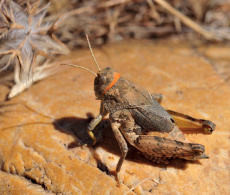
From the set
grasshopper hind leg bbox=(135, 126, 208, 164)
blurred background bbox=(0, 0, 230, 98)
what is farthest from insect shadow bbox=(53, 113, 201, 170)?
blurred background bbox=(0, 0, 230, 98)

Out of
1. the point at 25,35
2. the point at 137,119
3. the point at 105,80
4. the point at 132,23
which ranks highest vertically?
the point at 25,35

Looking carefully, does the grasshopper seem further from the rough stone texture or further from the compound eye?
the rough stone texture

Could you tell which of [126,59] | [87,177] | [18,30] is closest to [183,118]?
[87,177]

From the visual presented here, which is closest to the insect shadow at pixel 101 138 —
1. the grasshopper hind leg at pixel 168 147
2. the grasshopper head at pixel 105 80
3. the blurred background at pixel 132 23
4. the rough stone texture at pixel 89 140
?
the rough stone texture at pixel 89 140

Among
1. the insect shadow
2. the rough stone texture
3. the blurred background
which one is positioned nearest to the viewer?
the rough stone texture

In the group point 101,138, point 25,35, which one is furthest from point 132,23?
point 101,138

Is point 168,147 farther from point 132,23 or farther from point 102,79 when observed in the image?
point 132,23

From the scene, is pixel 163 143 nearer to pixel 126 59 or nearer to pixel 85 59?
pixel 126 59
